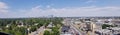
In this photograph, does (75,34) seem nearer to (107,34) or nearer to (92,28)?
(107,34)

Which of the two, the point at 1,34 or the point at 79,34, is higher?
the point at 1,34

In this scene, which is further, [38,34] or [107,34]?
[107,34]

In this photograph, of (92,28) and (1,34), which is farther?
(92,28)

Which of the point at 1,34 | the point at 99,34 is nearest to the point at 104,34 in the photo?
the point at 99,34

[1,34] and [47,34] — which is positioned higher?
[1,34]

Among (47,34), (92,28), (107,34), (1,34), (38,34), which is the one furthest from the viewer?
(92,28)

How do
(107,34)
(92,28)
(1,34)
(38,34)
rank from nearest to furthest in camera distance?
(1,34) < (38,34) < (107,34) < (92,28)

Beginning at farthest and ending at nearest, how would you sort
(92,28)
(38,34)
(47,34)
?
(92,28), (38,34), (47,34)

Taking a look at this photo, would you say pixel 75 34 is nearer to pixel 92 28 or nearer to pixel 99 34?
pixel 99 34

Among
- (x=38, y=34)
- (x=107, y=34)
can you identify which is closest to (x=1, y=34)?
(x=38, y=34)
